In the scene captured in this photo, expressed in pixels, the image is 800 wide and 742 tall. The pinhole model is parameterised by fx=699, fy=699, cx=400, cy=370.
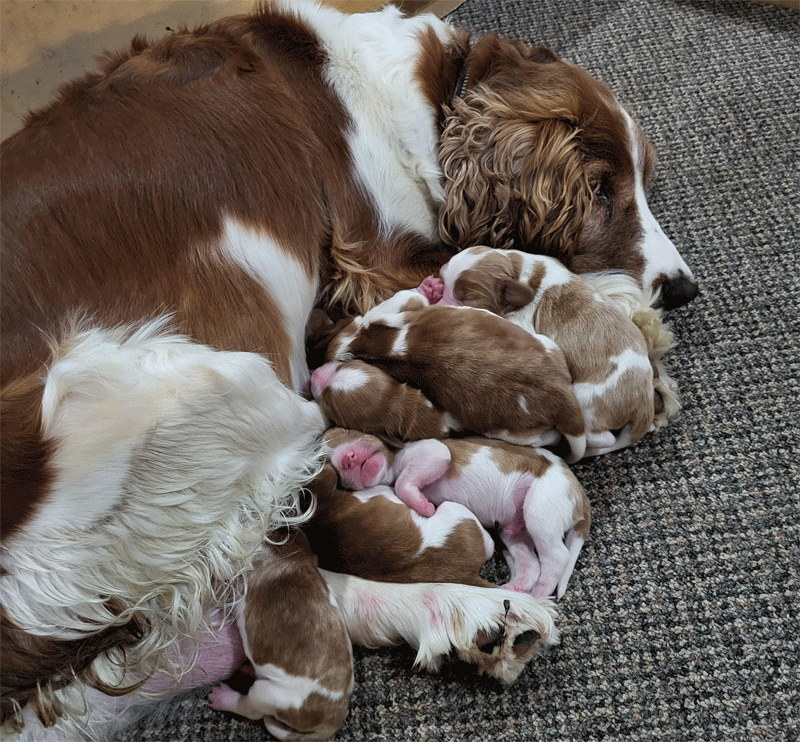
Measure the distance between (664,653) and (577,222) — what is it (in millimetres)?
946

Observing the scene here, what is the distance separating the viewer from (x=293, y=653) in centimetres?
122

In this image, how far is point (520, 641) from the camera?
1297 millimetres

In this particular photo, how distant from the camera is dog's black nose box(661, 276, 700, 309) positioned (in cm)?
168

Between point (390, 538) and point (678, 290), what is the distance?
92 cm

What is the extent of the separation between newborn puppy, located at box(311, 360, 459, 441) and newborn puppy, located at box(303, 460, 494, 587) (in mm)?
130

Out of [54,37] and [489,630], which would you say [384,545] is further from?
[54,37]

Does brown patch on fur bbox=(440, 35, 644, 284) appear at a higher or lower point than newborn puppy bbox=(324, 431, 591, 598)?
higher

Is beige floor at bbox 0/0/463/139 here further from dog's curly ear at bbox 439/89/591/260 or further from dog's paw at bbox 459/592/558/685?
dog's paw at bbox 459/592/558/685

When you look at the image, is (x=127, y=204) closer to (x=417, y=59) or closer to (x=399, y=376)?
(x=399, y=376)

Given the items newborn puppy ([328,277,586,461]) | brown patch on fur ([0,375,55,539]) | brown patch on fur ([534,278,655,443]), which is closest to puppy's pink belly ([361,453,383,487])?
newborn puppy ([328,277,586,461])

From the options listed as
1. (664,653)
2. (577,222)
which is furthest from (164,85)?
(664,653)

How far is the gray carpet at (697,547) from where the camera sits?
131 cm

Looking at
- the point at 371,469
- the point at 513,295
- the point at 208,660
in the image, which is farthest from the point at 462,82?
the point at 208,660

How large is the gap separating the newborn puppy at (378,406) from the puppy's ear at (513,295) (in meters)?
0.29
